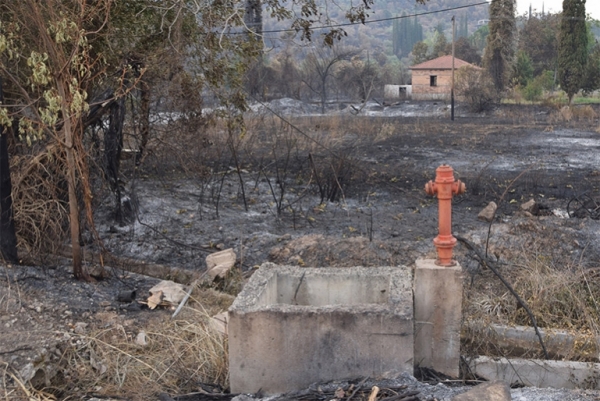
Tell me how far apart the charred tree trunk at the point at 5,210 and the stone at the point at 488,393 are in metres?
4.84

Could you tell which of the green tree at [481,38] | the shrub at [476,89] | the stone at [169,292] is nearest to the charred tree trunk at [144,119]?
the stone at [169,292]

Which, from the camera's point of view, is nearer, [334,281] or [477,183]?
[334,281]

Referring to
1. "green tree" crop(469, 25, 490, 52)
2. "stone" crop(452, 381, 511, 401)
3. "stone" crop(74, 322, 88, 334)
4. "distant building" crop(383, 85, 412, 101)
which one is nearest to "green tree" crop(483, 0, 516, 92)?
"distant building" crop(383, 85, 412, 101)

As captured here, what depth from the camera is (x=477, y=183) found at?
12125 mm

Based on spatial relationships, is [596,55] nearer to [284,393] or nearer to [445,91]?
[445,91]

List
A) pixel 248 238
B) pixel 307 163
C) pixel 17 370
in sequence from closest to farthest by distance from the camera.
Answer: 1. pixel 17 370
2. pixel 248 238
3. pixel 307 163

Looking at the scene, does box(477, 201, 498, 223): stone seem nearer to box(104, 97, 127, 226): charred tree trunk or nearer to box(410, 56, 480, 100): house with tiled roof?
box(104, 97, 127, 226): charred tree trunk

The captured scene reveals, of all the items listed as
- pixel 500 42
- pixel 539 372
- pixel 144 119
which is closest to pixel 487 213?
pixel 144 119

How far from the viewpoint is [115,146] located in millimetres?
9109

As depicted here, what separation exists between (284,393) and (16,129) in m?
5.16

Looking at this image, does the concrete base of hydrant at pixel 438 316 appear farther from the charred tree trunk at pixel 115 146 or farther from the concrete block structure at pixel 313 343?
the charred tree trunk at pixel 115 146

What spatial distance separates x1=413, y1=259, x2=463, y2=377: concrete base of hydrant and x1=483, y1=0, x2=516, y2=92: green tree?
41939 mm

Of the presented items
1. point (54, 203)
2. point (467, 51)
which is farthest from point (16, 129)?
point (467, 51)

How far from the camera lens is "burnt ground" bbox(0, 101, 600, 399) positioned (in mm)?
5875
